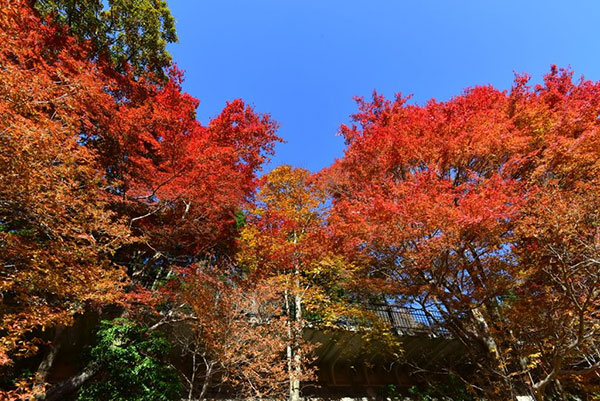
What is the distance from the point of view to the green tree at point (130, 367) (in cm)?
740

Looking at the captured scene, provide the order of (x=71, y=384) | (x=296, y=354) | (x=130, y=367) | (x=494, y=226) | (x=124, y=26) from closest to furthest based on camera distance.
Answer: (x=71, y=384)
(x=130, y=367)
(x=494, y=226)
(x=296, y=354)
(x=124, y=26)

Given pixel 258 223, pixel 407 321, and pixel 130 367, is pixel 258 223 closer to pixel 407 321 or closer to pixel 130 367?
pixel 130 367

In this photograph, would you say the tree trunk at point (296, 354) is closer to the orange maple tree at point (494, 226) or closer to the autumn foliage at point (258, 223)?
the autumn foliage at point (258, 223)

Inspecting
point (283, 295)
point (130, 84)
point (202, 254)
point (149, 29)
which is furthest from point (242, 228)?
point (149, 29)

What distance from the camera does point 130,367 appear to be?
775 cm

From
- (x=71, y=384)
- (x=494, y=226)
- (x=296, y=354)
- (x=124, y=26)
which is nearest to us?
(x=71, y=384)

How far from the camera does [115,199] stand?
9.64 meters

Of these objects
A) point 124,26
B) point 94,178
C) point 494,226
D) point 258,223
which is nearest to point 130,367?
point 94,178

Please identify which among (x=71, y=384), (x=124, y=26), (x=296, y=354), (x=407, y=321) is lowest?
(x=71, y=384)

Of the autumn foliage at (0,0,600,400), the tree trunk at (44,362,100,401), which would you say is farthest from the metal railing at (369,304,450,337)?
the tree trunk at (44,362,100,401)

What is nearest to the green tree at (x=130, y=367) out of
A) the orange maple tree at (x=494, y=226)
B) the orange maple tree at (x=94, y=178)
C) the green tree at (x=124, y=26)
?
the orange maple tree at (x=94, y=178)

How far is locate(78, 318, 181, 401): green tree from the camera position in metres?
7.40

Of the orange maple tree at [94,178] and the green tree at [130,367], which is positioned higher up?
the orange maple tree at [94,178]

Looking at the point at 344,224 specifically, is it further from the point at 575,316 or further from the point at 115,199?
the point at 115,199
